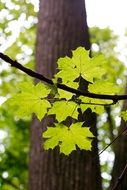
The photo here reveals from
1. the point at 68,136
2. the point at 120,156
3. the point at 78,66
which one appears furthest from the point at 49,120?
the point at 78,66

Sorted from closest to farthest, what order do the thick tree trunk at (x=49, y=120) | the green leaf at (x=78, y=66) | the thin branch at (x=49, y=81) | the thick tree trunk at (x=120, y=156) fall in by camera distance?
1. the thin branch at (x=49, y=81)
2. the green leaf at (x=78, y=66)
3. the thick tree trunk at (x=49, y=120)
4. the thick tree trunk at (x=120, y=156)

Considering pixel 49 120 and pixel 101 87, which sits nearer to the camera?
pixel 101 87

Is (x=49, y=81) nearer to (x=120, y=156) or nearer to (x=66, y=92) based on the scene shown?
(x=66, y=92)

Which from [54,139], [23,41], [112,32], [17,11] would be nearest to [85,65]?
[54,139]

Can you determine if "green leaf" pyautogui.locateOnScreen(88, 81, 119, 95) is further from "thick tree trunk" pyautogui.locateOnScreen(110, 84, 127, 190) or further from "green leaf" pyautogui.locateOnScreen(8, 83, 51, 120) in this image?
"thick tree trunk" pyautogui.locateOnScreen(110, 84, 127, 190)

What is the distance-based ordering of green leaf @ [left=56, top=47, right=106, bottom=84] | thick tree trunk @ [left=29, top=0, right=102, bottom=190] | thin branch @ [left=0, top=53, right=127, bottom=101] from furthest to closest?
thick tree trunk @ [left=29, top=0, right=102, bottom=190] → green leaf @ [left=56, top=47, right=106, bottom=84] → thin branch @ [left=0, top=53, right=127, bottom=101]

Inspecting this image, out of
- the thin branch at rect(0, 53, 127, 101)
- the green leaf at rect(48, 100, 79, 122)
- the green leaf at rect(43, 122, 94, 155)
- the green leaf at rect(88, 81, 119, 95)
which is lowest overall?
the thin branch at rect(0, 53, 127, 101)

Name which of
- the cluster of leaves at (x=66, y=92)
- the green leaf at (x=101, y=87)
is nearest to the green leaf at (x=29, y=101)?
the cluster of leaves at (x=66, y=92)

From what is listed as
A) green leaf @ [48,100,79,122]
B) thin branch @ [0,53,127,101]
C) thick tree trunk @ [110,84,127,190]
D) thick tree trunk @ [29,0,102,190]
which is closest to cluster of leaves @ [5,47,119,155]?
green leaf @ [48,100,79,122]

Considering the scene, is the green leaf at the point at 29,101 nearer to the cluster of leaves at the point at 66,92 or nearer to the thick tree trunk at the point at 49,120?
the cluster of leaves at the point at 66,92
